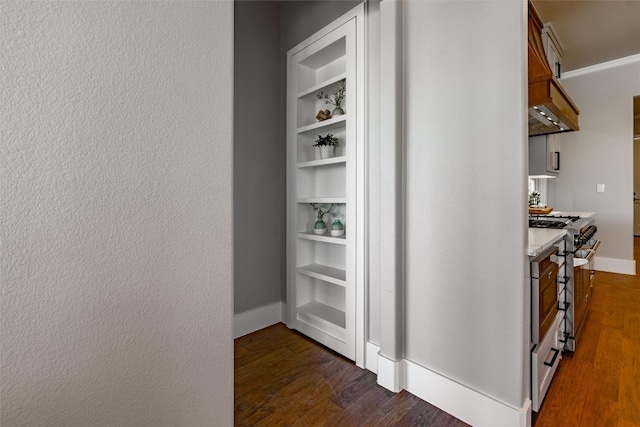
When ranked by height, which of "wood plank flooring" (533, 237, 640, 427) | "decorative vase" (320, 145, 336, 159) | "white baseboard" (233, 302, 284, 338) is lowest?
"wood plank flooring" (533, 237, 640, 427)

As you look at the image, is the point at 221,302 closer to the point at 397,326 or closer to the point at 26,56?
the point at 26,56

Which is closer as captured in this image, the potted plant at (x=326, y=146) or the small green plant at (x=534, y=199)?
the potted plant at (x=326, y=146)

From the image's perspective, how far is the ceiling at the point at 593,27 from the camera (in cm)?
288

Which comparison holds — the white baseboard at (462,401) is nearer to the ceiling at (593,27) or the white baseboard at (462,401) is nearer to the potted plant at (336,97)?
the potted plant at (336,97)

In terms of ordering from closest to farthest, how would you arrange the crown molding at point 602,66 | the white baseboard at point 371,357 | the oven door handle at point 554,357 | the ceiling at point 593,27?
the oven door handle at point 554,357, the white baseboard at point 371,357, the ceiling at point 593,27, the crown molding at point 602,66

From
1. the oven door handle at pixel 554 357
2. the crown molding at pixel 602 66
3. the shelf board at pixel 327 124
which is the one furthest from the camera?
the crown molding at pixel 602 66

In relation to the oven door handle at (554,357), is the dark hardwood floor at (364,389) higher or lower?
lower

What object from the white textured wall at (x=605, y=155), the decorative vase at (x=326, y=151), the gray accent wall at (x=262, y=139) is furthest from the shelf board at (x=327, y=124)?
the white textured wall at (x=605, y=155)

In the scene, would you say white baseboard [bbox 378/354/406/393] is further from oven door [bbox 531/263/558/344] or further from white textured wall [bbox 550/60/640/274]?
white textured wall [bbox 550/60/640/274]

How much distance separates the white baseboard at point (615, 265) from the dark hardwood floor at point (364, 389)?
7.41 feet

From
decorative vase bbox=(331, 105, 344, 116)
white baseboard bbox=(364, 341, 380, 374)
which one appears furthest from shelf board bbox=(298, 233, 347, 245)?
decorative vase bbox=(331, 105, 344, 116)

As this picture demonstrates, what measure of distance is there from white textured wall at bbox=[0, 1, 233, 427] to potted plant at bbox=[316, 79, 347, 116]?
1411 mm

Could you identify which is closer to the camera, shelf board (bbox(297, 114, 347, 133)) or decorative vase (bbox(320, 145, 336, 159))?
shelf board (bbox(297, 114, 347, 133))

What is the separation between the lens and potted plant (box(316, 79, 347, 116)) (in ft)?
7.64
